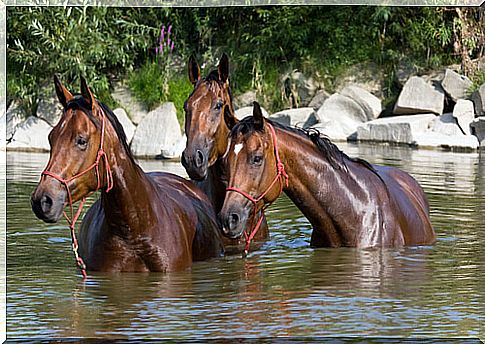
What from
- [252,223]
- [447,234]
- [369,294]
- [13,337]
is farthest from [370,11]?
[13,337]

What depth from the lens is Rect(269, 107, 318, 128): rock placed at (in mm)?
13984

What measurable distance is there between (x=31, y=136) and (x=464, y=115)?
5.45 m

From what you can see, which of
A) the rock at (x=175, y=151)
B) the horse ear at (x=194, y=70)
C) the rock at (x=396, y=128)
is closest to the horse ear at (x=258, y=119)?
the horse ear at (x=194, y=70)

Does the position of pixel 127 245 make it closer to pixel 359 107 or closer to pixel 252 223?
pixel 252 223

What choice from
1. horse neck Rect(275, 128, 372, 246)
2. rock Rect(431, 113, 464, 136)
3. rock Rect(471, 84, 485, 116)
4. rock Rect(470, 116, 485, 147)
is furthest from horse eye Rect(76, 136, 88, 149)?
rock Rect(471, 84, 485, 116)

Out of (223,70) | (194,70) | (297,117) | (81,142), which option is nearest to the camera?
(81,142)

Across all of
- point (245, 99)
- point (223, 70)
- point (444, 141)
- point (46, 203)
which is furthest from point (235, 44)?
point (46, 203)

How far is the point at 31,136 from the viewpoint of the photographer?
1407cm

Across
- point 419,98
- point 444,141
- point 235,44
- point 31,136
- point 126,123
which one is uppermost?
point 235,44

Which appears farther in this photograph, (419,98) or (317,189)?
(419,98)

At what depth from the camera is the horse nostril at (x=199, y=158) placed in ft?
19.0

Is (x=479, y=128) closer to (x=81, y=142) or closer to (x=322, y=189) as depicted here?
(x=322, y=189)

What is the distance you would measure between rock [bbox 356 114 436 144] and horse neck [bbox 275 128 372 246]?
7166mm

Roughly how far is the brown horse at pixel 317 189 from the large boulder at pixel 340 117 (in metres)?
7.22
